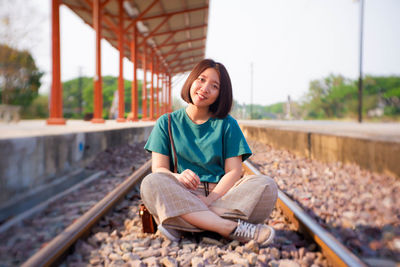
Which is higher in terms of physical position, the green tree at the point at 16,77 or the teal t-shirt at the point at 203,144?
the green tree at the point at 16,77

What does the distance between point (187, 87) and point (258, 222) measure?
3.63ft

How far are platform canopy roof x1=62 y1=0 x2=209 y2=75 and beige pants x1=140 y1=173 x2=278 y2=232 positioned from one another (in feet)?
27.6

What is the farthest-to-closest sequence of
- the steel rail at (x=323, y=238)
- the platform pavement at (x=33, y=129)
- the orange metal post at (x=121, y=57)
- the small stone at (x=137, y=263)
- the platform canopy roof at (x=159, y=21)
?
the platform canopy roof at (x=159, y=21) < the orange metal post at (x=121, y=57) < the platform pavement at (x=33, y=129) < the small stone at (x=137, y=263) < the steel rail at (x=323, y=238)

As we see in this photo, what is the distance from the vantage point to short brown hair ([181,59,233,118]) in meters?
2.01

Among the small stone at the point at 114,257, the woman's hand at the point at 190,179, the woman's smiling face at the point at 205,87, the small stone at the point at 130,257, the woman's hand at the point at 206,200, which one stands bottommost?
the small stone at the point at 114,257

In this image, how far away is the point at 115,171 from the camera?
16.1 ft

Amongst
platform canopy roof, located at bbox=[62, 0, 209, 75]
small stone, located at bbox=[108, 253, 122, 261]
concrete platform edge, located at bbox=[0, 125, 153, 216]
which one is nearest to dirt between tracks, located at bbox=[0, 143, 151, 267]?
concrete platform edge, located at bbox=[0, 125, 153, 216]

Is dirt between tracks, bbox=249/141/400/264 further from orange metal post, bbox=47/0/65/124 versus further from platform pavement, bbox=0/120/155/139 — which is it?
orange metal post, bbox=47/0/65/124

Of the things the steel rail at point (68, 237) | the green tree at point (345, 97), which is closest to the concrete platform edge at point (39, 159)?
the steel rail at point (68, 237)

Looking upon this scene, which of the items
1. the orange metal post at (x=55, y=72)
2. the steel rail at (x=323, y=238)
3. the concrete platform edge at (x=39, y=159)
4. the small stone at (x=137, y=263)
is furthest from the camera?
the orange metal post at (x=55, y=72)

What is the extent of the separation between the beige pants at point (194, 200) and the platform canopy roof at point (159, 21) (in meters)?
8.40

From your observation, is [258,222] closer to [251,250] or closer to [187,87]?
[251,250]

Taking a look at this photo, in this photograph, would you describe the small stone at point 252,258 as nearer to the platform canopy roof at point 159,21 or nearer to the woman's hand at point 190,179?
the woman's hand at point 190,179

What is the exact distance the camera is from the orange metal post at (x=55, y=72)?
23.1 ft
